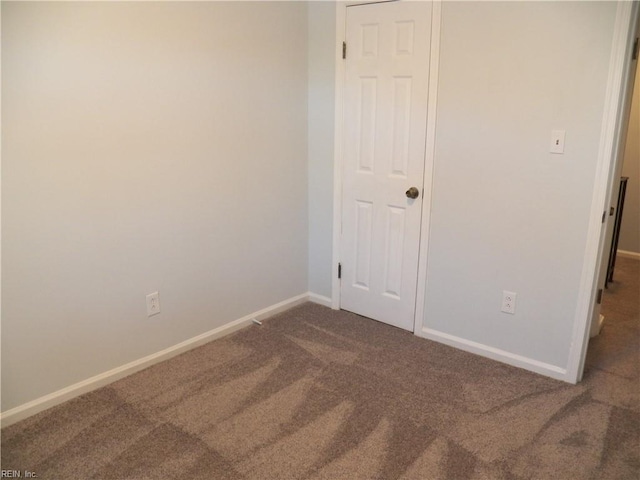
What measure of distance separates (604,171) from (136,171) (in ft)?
Result: 7.26

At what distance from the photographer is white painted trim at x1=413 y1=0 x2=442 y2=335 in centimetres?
267

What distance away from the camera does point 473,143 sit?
2652 mm

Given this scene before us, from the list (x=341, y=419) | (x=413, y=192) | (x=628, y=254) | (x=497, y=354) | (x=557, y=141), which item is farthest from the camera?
(x=628, y=254)

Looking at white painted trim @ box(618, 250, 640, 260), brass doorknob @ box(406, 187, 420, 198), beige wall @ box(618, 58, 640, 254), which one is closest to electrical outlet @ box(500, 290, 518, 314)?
brass doorknob @ box(406, 187, 420, 198)

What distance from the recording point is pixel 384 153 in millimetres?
3021

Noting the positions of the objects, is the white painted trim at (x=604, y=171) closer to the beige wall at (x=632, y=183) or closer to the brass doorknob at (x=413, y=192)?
the brass doorknob at (x=413, y=192)

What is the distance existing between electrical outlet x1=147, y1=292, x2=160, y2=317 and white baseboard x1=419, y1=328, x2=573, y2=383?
5.13 feet

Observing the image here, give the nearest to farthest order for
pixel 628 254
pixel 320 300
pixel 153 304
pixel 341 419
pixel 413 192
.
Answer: pixel 341 419, pixel 153 304, pixel 413 192, pixel 320 300, pixel 628 254

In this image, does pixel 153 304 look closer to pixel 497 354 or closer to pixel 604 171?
pixel 497 354

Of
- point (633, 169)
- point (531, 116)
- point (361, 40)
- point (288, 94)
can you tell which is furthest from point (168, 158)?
point (633, 169)

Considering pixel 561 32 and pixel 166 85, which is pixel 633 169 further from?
pixel 166 85

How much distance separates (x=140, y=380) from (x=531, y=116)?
7.77 feet

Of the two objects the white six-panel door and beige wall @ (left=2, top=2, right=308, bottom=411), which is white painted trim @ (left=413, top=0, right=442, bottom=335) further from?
beige wall @ (left=2, top=2, right=308, bottom=411)

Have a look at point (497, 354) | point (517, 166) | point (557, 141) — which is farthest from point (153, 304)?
→ point (557, 141)
